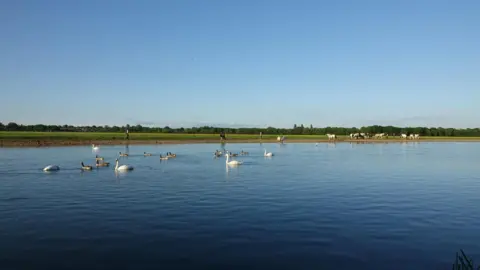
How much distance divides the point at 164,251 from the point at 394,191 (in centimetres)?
1956

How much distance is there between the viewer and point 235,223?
18.7m

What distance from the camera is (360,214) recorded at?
2095 centimetres

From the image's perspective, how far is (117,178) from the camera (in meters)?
35.8

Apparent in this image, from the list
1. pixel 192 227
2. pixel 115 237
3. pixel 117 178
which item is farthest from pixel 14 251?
pixel 117 178

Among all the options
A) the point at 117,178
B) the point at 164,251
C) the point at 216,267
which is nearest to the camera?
the point at 216,267

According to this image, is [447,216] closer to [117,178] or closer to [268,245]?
[268,245]

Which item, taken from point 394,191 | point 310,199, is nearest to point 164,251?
point 310,199

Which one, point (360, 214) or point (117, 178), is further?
point (117, 178)

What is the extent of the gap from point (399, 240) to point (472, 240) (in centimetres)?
287

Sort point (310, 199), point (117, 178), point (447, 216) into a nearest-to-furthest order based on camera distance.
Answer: point (447, 216) → point (310, 199) → point (117, 178)

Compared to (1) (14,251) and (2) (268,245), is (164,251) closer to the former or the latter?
(2) (268,245)

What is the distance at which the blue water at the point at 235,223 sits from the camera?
13.9 metres

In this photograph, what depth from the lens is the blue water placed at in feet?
45.5

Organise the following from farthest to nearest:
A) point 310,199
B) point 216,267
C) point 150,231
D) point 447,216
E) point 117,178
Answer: point 117,178 < point 310,199 < point 447,216 < point 150,231 < point 216,267
